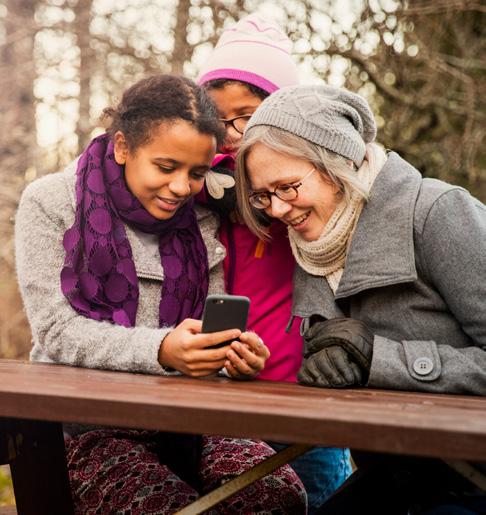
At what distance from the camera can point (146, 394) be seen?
1521mm

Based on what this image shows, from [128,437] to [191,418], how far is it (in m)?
0.96

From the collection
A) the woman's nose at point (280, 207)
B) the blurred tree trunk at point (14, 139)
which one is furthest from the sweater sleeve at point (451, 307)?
the blurred tree trunk at point (14, 139)

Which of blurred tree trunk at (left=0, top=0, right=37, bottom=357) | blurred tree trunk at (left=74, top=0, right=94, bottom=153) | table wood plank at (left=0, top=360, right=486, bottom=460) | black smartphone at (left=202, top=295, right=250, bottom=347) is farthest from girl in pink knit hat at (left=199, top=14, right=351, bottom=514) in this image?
blurred tree trunk at (left=0, top=0, right=37, bottom=357)

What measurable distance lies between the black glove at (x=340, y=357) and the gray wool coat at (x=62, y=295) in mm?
402

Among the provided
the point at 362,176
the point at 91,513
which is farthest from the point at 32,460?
the point at 362,176

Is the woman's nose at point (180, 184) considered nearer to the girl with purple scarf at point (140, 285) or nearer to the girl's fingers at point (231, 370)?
the girl with purple scarf at point (140, 285)

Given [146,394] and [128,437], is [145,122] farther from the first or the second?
[146,394]

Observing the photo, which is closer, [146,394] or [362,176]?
[146,394]

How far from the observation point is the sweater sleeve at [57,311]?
2133 millimetres

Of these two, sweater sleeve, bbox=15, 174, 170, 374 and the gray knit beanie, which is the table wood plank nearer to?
sweater sleeve, bbox=15, 174, 170, 374

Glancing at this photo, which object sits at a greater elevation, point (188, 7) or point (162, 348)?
point (188, 7)

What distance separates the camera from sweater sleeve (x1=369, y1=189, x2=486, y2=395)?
198 cm

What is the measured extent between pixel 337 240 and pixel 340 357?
0.41m

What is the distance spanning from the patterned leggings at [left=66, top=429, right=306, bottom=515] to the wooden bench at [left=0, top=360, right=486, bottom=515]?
12cm
